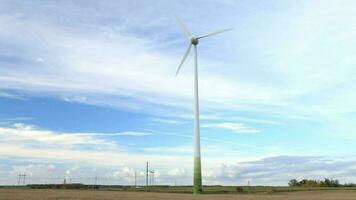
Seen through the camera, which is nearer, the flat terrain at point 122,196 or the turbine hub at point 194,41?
the flat terrain at point 122,196

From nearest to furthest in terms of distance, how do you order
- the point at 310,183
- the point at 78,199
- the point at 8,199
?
the point at 8,199 < the point at 78,199 < the point at 310,183

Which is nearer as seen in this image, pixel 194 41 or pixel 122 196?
pixel 122 196

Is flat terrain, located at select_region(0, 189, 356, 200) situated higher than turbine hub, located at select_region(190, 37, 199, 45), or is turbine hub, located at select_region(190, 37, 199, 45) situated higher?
turbine hub, located at select_region(190, 37, 199, 45)

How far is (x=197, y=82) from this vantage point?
108312 mm

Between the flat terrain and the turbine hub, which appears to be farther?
the turbine hub

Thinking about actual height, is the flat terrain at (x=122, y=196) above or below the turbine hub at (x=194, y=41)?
below

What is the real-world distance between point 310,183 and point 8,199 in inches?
6274

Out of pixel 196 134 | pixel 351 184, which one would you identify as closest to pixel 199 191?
pixel 196 134

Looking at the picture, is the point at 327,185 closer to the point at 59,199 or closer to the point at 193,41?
the point at 193,41

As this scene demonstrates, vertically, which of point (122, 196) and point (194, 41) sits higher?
point (194, 41)

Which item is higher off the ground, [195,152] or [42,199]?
[195,152]

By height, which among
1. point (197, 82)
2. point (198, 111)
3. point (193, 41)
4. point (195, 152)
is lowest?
point (195, 152)

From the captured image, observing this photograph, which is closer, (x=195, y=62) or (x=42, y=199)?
(x=42, y=199)

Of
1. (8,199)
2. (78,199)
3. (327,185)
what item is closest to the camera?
(8,199)
